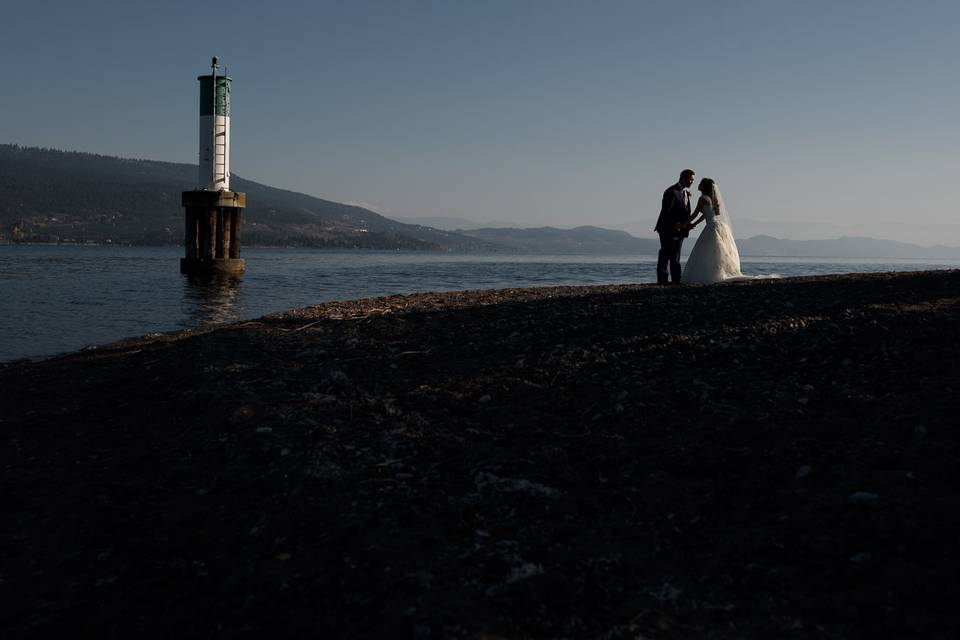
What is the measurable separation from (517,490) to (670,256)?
13050mm

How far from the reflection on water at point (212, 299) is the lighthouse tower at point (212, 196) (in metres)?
1.07

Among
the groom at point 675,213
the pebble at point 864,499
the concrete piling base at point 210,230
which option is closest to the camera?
the pebble at point 864,499

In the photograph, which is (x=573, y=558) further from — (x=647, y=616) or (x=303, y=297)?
(x=303, y=297)

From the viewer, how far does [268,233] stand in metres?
185

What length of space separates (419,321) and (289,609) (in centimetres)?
824

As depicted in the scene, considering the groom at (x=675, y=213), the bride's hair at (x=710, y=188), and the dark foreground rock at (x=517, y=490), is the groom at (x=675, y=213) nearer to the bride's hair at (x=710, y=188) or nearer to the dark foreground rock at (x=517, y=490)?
the bride's hair at (x=710, y=188)

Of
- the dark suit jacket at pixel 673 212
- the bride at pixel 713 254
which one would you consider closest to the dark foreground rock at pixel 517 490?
the dark suit jacket at pixel 673 212

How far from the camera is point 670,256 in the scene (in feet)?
55.7

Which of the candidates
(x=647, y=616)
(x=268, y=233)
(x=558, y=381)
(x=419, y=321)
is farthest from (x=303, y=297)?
(x=268, y=233)

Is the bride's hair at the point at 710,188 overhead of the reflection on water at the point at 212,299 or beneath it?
overhead

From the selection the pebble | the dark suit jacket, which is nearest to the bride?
the dark suit jacket

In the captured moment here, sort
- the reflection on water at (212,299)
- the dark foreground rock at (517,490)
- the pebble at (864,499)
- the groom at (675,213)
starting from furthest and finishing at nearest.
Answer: the reflection on water at (212,299), the groom at (675,213), the pebble at (864,499), the dark foreground rock at (517,490)

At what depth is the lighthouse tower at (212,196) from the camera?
40.8m

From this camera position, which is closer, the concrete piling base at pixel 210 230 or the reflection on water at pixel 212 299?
the reflection on water at pixel 212 299
